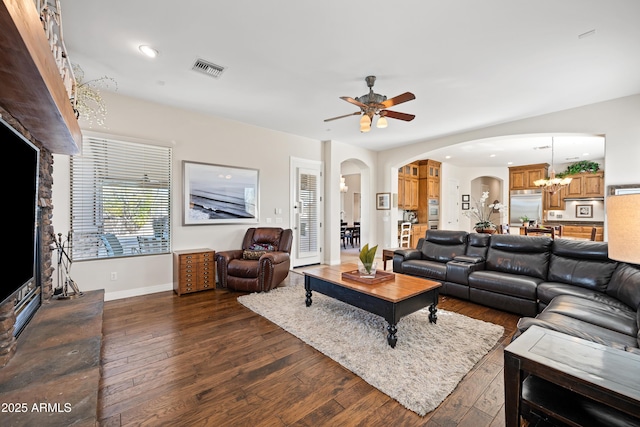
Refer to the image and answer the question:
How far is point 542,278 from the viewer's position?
343 cm

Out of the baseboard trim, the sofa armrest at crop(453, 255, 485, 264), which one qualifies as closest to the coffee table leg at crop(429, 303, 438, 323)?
the sofa armrest at crop(453, 255, 485, 264)

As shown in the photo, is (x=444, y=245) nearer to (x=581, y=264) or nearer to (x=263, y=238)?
(x=581, y=264)

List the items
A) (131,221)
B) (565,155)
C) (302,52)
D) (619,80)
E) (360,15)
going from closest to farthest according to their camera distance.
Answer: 1. (360,15)
2. (302,52)
3. (619,80)
4. (131,221)
5. (565,155)

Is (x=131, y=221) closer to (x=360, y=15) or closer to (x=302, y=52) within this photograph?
(x=302, y=52)

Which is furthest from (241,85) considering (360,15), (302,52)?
(360,15)

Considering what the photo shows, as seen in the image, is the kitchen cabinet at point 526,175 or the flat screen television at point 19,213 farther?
the kitchen cabinet at point 526,175

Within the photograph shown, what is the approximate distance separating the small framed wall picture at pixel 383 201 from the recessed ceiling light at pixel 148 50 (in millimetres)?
5536

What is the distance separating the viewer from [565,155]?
7.33m

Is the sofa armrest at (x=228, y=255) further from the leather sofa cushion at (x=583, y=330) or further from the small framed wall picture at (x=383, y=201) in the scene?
the small framed wall picture at (x=383, y=201)

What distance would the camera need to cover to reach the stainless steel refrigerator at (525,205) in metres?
8.41

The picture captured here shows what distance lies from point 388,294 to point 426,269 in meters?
1.87

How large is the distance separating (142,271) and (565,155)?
10.1 meters

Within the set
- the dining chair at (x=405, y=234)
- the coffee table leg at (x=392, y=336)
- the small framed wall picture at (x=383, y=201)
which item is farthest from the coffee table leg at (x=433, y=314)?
the dining chair at (x=405, y=234)

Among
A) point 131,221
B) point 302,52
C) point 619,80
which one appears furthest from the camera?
point 131,221
